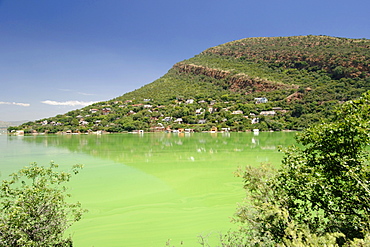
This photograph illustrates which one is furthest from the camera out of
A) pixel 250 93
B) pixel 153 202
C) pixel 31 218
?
pixel 250 93

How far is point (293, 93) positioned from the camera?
203 ft

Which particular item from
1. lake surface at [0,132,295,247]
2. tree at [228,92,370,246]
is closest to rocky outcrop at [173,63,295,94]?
lake surface at [0,132,295,247]

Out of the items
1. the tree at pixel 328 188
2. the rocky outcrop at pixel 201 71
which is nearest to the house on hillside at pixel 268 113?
the rocky outcrop at pixel 201 71

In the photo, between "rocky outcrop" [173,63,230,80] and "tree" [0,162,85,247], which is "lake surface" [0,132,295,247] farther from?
"rocky outcrop" [173,63,230,80]

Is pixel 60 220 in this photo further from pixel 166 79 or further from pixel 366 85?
pixel 166 79

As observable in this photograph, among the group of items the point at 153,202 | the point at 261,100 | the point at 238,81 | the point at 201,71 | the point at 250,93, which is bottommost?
the point at 153,202

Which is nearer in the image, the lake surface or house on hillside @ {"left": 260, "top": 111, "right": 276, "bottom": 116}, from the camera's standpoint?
the lake surface

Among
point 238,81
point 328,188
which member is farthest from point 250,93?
point 328,188

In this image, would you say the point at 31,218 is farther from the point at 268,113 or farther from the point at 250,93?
the point at 250,93

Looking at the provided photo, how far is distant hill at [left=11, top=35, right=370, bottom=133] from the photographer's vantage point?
180 feet

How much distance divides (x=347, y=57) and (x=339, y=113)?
283 ft

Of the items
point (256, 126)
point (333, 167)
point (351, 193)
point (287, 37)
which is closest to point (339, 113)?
point (333, 167)

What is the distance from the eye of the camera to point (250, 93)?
2968 inches

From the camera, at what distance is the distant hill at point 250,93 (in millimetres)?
54866
